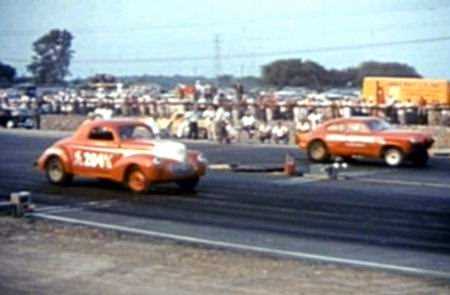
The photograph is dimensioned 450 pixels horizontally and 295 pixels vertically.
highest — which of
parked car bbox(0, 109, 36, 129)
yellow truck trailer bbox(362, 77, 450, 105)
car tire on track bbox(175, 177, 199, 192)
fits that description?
yellow truck trailer bbox(362, 77, 450, 105)

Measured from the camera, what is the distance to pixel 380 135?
31.5 m

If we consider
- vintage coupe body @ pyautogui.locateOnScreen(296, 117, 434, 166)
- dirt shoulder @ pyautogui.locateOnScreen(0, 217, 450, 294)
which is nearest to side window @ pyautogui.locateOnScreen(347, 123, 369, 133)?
vintage coupe body @ pyautogui.locateOnScreen(296, 117, 434, 166)

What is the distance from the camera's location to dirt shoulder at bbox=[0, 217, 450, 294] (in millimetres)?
10875

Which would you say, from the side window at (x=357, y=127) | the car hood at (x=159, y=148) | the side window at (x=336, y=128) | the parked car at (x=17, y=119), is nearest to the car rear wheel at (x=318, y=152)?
the side window at (x=336, y=128)

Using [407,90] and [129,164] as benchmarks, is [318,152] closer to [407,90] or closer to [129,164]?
[129,164]

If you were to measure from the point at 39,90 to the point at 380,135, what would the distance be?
141 feet

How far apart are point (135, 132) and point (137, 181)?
1.23 m

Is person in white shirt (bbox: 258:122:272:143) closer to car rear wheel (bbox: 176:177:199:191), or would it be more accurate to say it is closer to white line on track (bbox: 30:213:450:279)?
car rear wheel (bbox: 176:177:199:191)

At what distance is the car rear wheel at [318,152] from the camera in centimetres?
3244

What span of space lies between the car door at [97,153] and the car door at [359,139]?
34.2 ft

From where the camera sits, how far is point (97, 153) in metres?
23.3

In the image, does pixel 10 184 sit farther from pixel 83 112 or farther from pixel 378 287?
pixel 83 112

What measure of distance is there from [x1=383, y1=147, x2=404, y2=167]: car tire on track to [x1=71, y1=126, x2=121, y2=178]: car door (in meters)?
10.6

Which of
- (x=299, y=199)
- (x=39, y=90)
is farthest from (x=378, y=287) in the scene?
(x=39, y=90)
